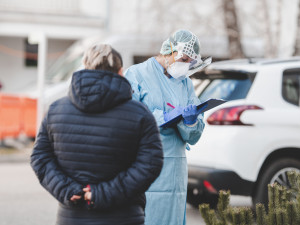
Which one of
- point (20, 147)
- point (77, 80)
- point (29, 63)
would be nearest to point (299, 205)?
point (77, 80)

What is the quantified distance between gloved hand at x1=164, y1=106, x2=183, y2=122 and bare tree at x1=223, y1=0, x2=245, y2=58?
11307 millimetres

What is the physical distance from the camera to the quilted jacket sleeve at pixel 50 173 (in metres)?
2.90

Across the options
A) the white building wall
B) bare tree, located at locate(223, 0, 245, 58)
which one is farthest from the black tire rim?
the white building wall

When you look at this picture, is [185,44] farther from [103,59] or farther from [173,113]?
[103,59]

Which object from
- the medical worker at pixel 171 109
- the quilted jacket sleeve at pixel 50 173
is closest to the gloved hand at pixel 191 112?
the medical worker at pixel 171 109

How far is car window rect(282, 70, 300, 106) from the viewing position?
6.52 m

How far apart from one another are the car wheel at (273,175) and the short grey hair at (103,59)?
3.61 m

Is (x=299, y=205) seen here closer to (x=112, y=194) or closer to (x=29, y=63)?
(x=112, y=194)

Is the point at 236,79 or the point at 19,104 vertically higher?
the point at 236,79

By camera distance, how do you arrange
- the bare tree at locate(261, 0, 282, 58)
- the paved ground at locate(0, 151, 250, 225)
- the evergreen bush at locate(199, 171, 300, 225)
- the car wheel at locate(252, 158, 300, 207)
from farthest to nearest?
the bare tree at locate(261, 0, 282, 58), the paved ground at locate(0, 151, 250, 225), the car wheel at locate(252, 158, 300, 207), the evergreen bush at locate(199, 171, 300, 225)

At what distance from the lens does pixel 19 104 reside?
15.3 m

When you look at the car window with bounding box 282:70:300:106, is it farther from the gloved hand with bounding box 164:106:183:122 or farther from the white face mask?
the gloved hand with bounding box 164:106:183:122

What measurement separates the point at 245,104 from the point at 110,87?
364cm

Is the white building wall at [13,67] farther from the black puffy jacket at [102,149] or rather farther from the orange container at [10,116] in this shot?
the black puffy jacket at [102,149]
